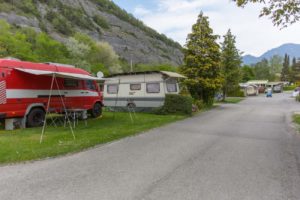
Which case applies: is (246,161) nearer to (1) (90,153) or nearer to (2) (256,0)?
(1) (90,153)

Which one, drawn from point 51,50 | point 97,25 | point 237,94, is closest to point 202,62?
point 51,50

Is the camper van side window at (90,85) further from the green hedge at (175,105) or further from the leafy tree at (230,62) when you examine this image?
the leafy tree at (230,62)

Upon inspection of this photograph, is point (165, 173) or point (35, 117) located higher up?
point (35, 117)

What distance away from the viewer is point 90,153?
23.1 feet

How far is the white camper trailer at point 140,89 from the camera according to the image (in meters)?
16.4

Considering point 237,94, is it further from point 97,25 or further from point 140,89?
point 97,25

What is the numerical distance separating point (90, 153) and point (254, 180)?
13.2 ft

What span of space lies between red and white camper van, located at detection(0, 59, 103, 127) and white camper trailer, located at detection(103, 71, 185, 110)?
3131 millimetres

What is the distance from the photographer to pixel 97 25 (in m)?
81.9

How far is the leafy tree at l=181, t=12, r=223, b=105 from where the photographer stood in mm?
21609

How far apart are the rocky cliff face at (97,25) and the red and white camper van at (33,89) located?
43.9 m

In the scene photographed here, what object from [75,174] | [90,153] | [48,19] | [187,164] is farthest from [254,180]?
[48,19]

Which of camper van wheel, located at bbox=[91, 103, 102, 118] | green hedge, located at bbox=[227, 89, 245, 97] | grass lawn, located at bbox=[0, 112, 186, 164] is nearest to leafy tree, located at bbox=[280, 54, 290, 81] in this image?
green hedge, located at bbox=[227, 89, 245, 97]

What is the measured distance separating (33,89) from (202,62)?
14.0m
